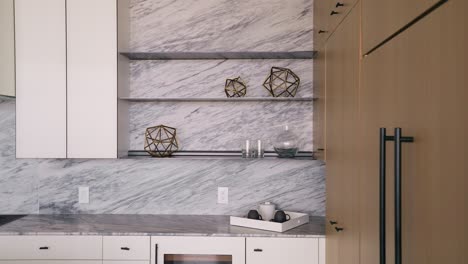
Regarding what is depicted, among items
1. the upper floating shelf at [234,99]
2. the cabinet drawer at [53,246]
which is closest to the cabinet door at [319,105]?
the upper floating shelf at [234,99]

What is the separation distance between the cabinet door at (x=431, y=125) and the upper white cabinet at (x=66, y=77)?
80.5 inches

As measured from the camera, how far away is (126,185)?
3.20m

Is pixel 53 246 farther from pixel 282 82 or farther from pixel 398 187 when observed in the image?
pixel 398 187

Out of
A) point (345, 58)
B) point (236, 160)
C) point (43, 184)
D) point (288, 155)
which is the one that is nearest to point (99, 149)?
point (43, 184)

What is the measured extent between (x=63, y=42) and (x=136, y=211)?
1.23m

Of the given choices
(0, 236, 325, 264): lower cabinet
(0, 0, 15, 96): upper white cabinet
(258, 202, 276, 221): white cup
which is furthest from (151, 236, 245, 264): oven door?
(0, 0, 15, 96): upper white cabinet

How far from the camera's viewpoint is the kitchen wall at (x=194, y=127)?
3172 millimetres

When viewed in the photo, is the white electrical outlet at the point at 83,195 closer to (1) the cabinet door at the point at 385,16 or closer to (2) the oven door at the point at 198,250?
(2) the oven door at the point at 198,250

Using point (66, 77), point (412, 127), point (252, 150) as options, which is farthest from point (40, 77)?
point (412, 127)

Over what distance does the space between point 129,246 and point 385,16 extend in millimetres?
1991

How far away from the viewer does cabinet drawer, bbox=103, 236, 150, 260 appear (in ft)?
8.68

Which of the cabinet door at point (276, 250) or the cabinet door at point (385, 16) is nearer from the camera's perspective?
the cabinet door at point (385, 16)

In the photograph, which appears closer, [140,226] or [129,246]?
[129,246]

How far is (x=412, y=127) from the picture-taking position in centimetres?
102
